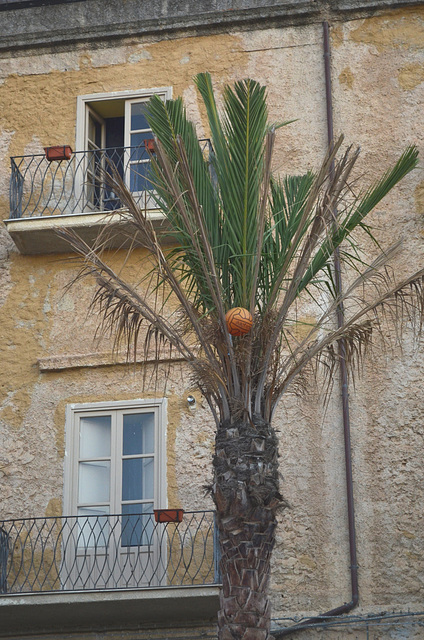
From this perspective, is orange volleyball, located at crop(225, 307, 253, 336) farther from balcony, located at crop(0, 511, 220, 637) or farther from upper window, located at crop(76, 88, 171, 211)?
upper window, located at crop(76, 88, 171, 211)

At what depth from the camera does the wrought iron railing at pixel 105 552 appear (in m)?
11.5

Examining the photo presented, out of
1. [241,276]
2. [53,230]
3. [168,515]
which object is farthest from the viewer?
[53,230]

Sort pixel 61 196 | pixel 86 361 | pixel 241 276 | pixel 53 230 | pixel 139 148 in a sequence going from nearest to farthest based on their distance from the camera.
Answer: pixel 241 276 < pixel 86 361 < pixel 53 230 < pixel 61 196 < pixel 139 148

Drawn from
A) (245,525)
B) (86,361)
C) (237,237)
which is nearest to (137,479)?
(86,361)

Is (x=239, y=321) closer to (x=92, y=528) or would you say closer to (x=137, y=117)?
(x=92, y=528)

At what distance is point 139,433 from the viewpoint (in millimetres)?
12258

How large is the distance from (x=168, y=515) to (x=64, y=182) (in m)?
4.21

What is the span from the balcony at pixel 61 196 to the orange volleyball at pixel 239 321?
3837 millimetres

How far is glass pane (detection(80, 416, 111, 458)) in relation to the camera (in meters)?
12.2

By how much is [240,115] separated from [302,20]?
16.4 ft

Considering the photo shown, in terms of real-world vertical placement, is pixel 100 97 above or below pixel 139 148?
above

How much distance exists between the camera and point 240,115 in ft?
30.3

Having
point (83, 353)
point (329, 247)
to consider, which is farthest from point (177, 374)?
point (329, 247)

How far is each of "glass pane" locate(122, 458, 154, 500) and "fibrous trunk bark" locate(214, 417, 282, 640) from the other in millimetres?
3086
